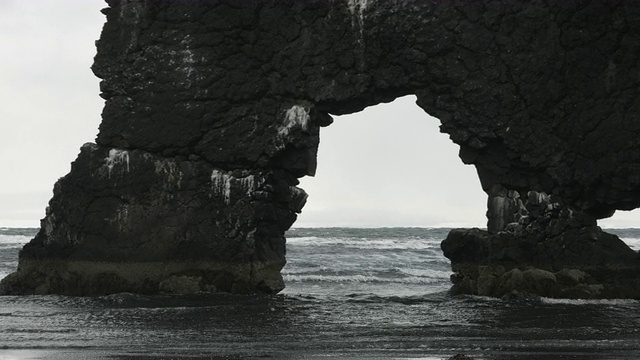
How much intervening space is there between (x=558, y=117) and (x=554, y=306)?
15.1 feet

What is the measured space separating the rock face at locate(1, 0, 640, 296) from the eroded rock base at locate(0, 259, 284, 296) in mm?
38

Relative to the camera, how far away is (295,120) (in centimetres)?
2433

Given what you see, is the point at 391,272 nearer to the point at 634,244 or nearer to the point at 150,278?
the point at 150,278

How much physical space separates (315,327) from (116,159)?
8.97 metres

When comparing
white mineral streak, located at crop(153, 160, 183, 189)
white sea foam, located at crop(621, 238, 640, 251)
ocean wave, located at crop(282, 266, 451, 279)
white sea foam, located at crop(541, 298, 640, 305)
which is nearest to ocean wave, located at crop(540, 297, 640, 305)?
white sea foam, located at crop(541, 298, 640, 305)

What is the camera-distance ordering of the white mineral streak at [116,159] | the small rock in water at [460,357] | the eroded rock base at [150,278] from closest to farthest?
the small rock in water at [460,357], the eroded rock base at [150,278], the white mineral streak at [116,159]

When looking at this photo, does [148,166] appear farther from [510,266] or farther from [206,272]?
[510,266]

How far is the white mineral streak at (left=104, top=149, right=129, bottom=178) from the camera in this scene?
2517 centimetres

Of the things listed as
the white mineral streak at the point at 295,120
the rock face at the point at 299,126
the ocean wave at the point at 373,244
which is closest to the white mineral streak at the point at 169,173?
the rock face at the point at 299,126

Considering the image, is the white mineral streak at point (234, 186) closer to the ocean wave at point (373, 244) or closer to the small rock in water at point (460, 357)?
the small rock in water at point (460, 357)

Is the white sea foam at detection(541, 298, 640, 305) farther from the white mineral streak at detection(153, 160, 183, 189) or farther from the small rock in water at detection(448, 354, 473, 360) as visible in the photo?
the white mineral streak at detection(153, 160, 183, 189)

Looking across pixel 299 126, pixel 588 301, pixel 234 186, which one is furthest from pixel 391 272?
pixel 588 301

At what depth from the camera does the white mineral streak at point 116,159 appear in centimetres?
2517

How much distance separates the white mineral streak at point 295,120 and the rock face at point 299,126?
0.11 ft
